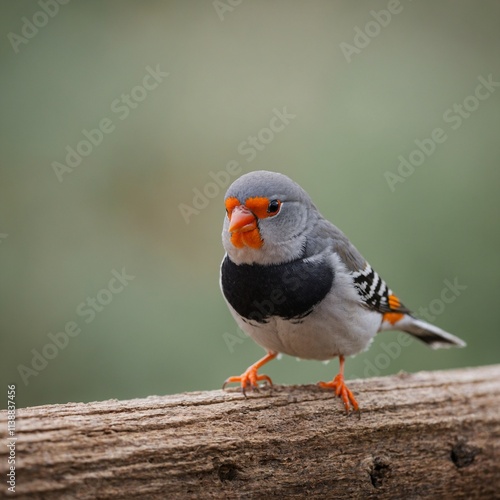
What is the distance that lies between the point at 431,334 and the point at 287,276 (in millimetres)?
2047

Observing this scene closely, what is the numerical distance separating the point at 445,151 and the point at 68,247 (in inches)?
150

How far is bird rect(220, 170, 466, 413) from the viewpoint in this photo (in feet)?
13.3

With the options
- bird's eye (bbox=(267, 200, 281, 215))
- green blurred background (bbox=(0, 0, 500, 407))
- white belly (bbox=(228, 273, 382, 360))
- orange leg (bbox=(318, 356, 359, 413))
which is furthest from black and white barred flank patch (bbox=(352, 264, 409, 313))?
green blurred background (bbox=(0, 0, 500, 407))

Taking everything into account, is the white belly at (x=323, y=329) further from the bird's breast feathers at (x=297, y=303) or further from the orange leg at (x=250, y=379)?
the orange leg at (x=250, y=379)

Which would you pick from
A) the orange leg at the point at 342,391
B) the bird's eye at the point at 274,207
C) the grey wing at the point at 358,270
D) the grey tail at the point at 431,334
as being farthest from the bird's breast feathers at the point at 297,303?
the grey tail at the point at 431,334

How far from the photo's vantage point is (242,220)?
3939 mm

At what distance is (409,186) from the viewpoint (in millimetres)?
6316

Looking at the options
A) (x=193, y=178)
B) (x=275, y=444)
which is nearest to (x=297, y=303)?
(x=275, y=444)

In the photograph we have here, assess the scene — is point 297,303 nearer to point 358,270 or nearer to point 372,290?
point 358,270

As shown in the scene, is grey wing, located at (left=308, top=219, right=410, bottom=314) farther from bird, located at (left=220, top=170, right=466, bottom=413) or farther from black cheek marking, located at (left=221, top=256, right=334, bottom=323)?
black cheek marking, located at (left=221, top=256, right=334, bottom=323)

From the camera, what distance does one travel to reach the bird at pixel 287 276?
4.07 meters

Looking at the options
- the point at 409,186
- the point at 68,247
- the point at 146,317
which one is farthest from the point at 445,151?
the point at 68,247

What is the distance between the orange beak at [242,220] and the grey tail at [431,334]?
2051 millimetres

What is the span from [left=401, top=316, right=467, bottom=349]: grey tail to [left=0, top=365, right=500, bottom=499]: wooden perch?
810 mm
